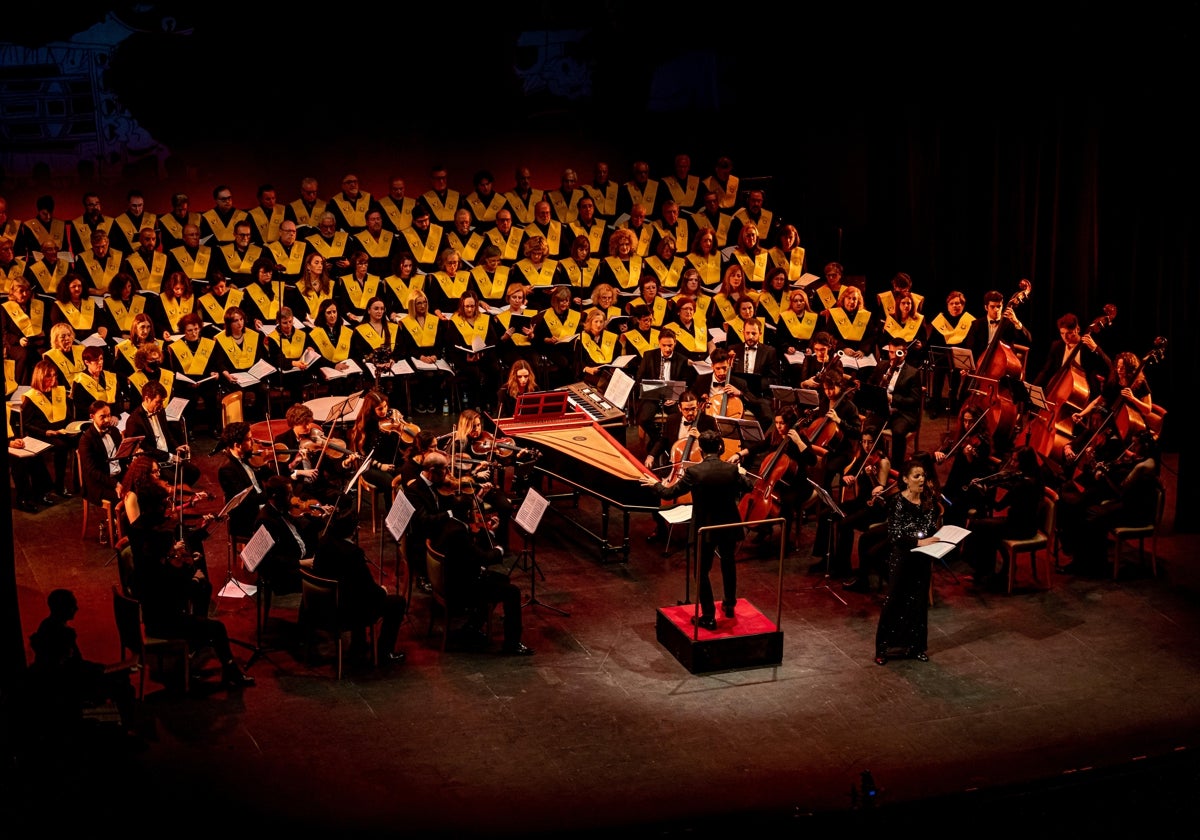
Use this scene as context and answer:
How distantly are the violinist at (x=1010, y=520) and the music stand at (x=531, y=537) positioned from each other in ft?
10.1

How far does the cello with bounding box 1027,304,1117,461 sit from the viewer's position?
11.8 m

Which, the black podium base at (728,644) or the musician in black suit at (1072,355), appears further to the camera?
the musician in black suit at (1072,355)

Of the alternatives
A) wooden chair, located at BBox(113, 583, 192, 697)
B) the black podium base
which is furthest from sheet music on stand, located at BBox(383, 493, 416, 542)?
the black podium base

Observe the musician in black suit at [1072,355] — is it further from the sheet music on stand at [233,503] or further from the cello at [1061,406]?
the sheet music on stand at [233,503]

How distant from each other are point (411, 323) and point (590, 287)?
225 centimetres

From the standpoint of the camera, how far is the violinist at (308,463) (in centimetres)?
1014

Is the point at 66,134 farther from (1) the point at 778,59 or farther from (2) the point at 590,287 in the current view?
(1) the point at 778,59

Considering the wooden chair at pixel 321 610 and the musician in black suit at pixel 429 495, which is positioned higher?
the musician in black suit at pixel 429 495

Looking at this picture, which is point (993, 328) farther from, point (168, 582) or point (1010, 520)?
point (168, 582)

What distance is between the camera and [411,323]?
1410 cm

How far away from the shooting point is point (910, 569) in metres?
9.23

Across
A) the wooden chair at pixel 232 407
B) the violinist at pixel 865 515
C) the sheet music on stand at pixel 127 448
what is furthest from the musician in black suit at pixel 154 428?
the violinist at pixel 865 515

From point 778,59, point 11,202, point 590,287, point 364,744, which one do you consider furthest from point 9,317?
point 778,59

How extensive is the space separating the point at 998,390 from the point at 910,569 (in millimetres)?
3700
